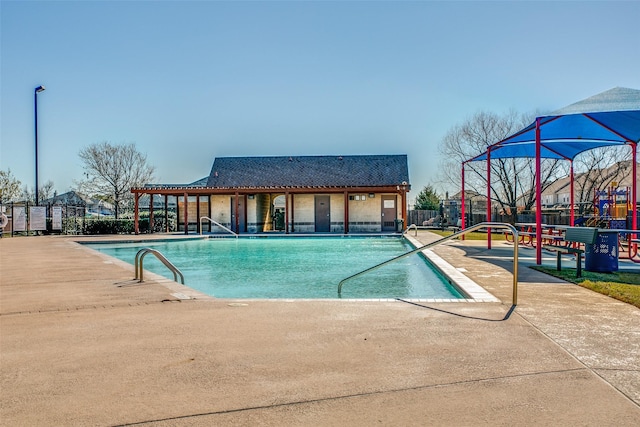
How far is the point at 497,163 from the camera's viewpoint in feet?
90.0

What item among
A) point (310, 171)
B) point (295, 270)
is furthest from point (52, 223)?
point (295, 270)

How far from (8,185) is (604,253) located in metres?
32.8

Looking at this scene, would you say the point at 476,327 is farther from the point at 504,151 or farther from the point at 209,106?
the point at 209,106

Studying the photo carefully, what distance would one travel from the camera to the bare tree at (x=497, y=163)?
26609 mm

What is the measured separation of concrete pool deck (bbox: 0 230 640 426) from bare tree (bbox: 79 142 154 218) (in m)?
33.5

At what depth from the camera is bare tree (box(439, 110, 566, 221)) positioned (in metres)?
26.6

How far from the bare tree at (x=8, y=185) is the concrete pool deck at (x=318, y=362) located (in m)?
28.3

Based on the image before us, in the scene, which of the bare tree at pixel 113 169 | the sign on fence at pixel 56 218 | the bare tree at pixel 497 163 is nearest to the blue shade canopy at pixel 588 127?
the bare tree at pixel 497 163

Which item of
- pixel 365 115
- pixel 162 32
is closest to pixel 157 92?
pixel 162 32

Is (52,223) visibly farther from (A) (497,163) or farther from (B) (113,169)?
(A) (497,163)

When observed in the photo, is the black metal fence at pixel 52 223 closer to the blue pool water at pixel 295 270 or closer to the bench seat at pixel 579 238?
the blue pool water at pixel 295 270

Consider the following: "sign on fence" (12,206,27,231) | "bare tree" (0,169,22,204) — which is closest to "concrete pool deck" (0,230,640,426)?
"sign on fence" (12,206,27,231)

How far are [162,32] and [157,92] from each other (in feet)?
25.4

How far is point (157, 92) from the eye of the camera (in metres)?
21.9
